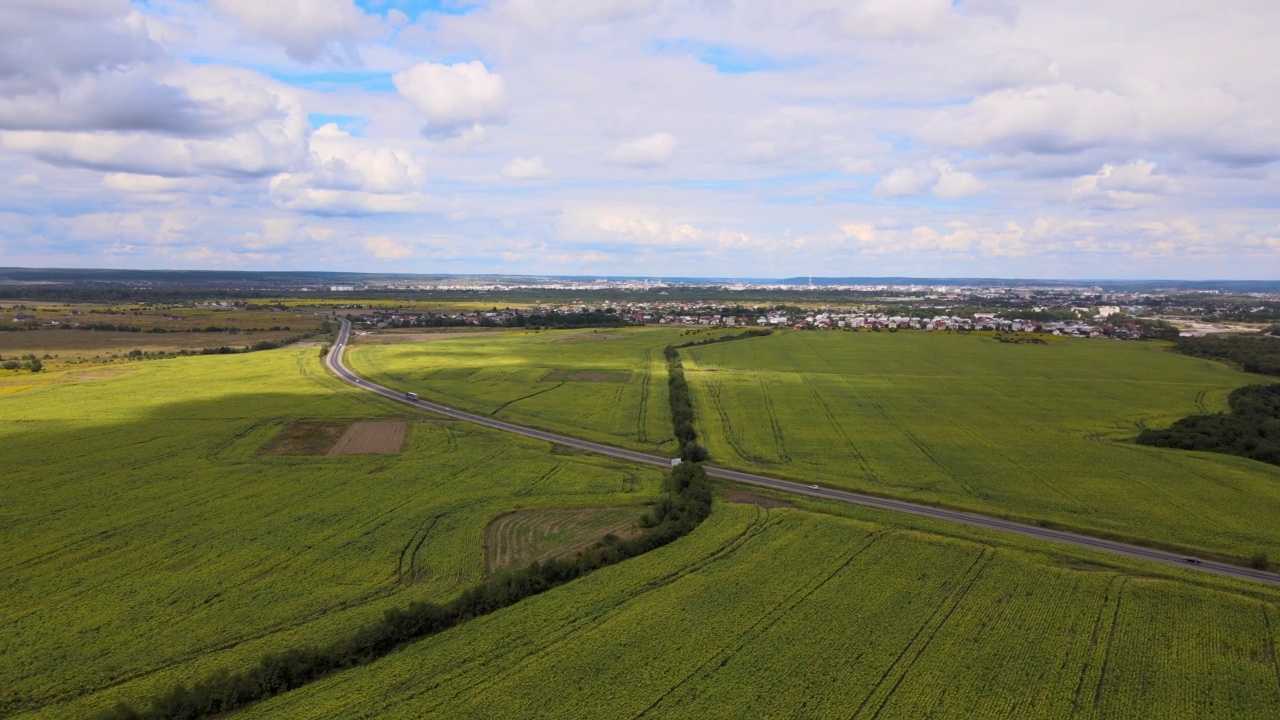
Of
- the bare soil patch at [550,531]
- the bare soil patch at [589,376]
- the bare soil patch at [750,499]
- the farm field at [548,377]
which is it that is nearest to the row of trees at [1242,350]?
the farm field at [548,377]

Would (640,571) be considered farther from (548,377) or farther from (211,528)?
(548,377)

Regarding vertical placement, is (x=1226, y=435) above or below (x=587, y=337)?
below

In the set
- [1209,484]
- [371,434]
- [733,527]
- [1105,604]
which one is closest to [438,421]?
[371,434]

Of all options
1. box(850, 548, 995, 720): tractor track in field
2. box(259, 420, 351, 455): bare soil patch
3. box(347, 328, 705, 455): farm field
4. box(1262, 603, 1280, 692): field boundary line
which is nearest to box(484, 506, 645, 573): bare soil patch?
box(347, 328, 705, 455): farm field

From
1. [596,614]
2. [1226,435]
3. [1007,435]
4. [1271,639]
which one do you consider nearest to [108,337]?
[596,614]

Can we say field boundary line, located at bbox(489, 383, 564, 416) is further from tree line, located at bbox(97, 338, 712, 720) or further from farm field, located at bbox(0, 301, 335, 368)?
farm field, located at bbox(0, 301, 335, 368)

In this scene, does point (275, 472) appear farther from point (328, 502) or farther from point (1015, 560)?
point (1015, 560)

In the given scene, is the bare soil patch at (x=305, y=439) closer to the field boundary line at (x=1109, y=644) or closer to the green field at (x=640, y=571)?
the green field at (x=640, y=571)
